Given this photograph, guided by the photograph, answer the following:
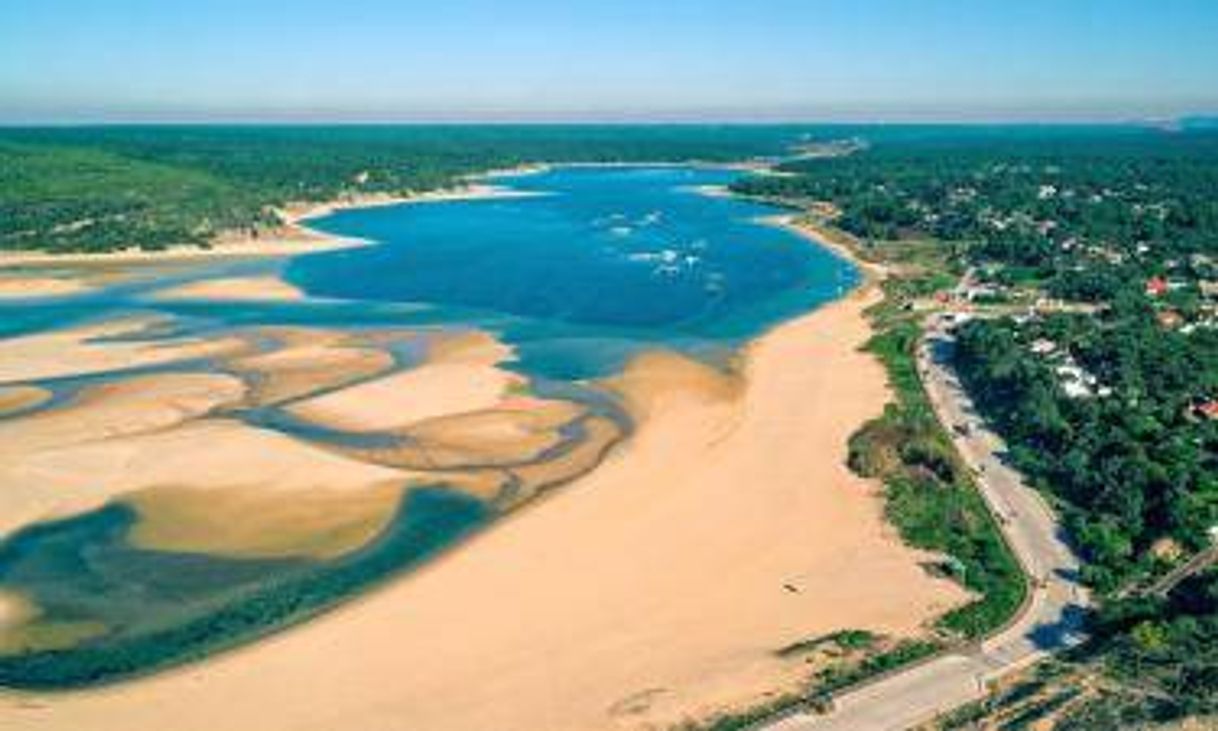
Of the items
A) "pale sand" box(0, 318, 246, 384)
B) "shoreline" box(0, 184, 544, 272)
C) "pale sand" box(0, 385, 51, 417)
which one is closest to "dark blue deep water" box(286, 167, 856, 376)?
"shoreline" box(0, 184, 544, 272)

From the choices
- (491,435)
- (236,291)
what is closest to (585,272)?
(236,291)

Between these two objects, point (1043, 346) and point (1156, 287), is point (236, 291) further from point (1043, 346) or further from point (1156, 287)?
point (1156, 287)

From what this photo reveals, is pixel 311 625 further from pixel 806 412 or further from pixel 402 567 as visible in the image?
pixel 806 412

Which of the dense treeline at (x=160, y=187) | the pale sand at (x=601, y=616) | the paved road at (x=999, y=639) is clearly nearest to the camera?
the paved road at (x=999, y=639)

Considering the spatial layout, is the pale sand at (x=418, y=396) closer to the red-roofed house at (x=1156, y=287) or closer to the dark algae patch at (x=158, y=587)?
the dark algae patch at (x=158, y=587)

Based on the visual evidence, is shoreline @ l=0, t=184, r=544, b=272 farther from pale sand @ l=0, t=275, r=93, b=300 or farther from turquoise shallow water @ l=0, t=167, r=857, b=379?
turquoise shallow water @ l=0, t=167, r=857, b=379

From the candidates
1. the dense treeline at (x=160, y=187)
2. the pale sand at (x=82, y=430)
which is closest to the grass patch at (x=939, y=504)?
the pale sand at (x=82, y=430)

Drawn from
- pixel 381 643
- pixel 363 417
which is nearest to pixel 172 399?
pixel 363 417
